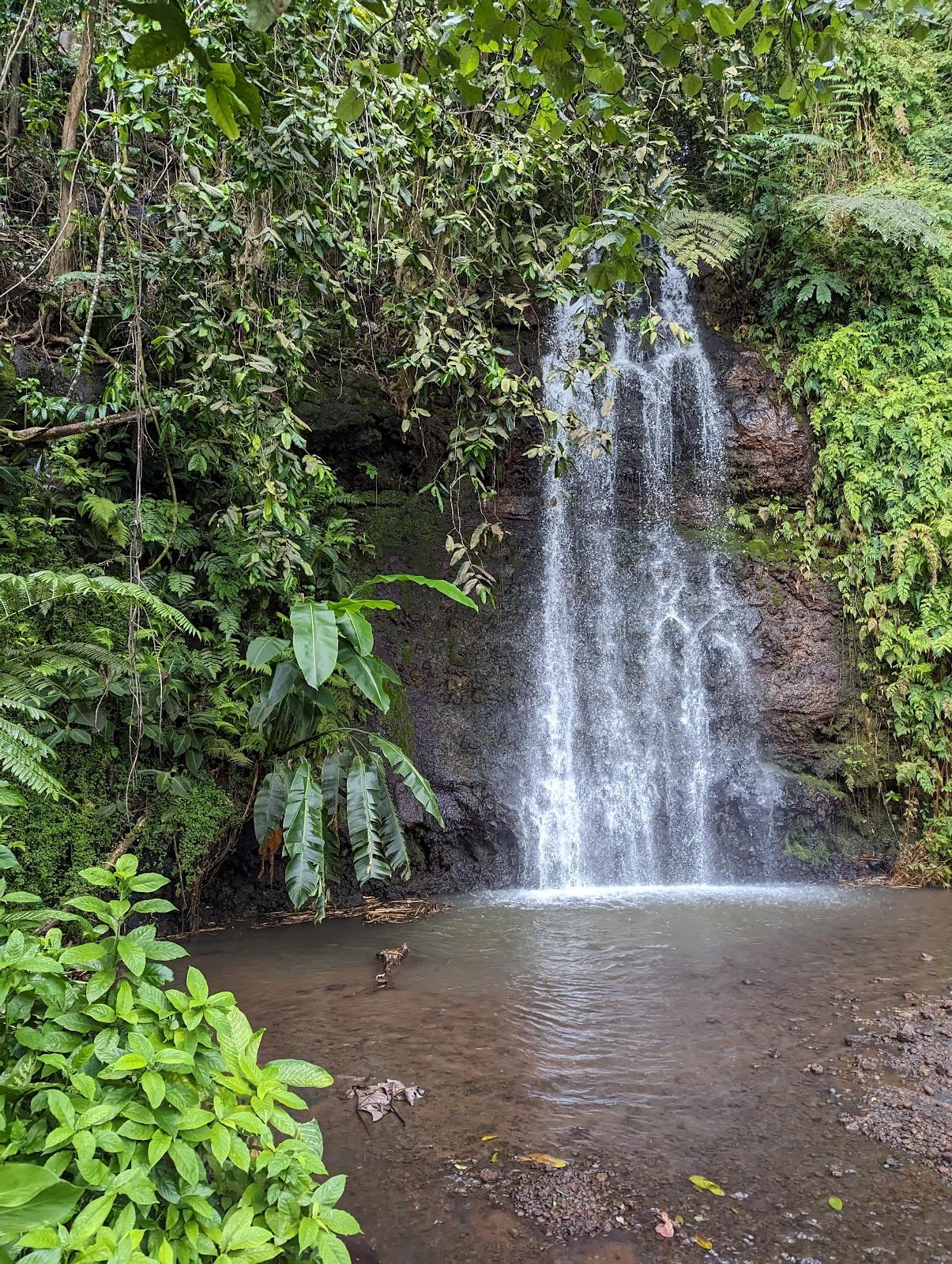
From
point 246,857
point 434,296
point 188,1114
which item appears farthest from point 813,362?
point 188,1114

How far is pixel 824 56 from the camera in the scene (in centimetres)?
259

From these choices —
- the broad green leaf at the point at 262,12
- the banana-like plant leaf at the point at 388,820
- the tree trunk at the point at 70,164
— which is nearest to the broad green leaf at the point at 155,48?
the broad green leaf at the point at 262,12

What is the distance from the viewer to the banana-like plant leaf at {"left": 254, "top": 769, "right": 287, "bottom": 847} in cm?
315

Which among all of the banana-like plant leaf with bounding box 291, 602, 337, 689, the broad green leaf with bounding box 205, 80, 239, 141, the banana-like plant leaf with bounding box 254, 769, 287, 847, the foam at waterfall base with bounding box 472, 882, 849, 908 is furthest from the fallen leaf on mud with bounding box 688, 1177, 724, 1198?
the foam at waterfall base with bounding box 472, 882, 849, 908

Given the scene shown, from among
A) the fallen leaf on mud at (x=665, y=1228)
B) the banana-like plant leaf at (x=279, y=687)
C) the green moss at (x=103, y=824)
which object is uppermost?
the banana-like plant leaf at (x=279, y=687)

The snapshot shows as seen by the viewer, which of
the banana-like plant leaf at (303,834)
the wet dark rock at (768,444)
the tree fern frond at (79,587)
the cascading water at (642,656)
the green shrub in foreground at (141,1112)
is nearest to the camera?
the green shrub in foreground at (141,1112)

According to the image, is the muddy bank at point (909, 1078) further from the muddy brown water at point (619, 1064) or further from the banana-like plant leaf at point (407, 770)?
the banana-like plant leaf at point (407, 770)

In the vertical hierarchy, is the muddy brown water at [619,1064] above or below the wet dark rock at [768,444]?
below

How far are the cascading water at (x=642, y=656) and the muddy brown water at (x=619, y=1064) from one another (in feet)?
5.93

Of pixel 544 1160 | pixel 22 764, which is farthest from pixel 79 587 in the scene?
pixel 544 1160

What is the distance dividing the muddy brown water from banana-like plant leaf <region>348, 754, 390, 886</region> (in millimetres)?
935

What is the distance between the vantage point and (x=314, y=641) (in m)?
2.92

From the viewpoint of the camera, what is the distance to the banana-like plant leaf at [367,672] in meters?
2.99

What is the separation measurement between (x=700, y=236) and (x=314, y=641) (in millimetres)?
9069
